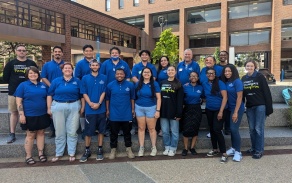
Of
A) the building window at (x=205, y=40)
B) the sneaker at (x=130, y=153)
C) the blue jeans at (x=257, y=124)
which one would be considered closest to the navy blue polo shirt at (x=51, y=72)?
the sneaker at (x=130, y=153)

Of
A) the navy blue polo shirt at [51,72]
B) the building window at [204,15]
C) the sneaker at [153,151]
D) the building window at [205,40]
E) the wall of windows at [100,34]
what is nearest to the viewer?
the sneaker at [153,151]

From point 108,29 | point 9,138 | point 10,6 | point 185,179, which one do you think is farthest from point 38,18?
point 185,179

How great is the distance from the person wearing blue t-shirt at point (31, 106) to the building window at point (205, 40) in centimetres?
3195

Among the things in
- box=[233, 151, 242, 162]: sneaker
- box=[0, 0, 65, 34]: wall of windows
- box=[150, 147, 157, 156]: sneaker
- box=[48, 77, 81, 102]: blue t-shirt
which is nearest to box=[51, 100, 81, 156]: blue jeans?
box=[48, 77, 81, 102]: blue t-shirt

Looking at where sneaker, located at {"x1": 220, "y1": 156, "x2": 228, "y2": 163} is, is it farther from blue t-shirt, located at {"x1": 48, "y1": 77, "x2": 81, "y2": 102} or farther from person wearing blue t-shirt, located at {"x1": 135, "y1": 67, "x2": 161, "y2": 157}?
blue t-shirt, located at {"x1": 48, "y1": 77, "x2": 81, "y2": 102}

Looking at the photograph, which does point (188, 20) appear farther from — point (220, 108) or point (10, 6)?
point (220, 108)

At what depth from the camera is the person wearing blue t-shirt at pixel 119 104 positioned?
4.93 m

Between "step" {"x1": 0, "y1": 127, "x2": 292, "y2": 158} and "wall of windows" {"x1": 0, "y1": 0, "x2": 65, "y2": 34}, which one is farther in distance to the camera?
"wall of windows" {"x1": 0, "y1": 0, "x2": 65, "y2": 34}

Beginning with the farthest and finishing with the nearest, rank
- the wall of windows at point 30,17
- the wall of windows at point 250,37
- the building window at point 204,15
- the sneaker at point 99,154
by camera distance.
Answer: the building window at point 204,15 → the wall of windows at point 250,37 → the wall of windows at point 30,17 → the sneaker at point 99,154

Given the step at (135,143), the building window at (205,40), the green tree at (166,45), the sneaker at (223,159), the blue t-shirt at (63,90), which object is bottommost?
the sneaker at (223,159)

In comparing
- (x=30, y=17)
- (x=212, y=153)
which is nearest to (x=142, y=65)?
(x=212, y=153)

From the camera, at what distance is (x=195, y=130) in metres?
5.17

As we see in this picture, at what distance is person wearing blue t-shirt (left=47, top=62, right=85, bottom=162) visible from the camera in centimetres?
475

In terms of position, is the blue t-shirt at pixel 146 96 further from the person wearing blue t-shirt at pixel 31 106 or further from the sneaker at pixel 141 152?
the person wearing blue t-shirt at pixel 31 106
